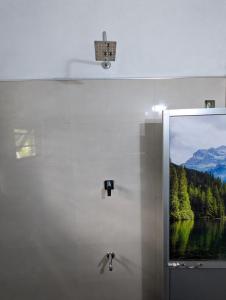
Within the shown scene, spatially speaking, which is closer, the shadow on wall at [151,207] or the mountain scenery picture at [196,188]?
the mountain scenery picture at [196,188]

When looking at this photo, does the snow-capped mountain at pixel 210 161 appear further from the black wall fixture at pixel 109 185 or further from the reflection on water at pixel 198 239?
the black wall fixture at pixel 109 185

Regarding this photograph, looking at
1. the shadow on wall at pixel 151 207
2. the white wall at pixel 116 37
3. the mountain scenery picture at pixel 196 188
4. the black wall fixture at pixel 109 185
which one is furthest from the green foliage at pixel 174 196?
the white wall at pixel 116 37

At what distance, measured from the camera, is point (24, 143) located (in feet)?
A: 5.27

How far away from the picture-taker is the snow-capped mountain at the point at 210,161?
1377 millimetres

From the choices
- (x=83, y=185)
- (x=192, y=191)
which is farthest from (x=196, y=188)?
(x=83, y=185)

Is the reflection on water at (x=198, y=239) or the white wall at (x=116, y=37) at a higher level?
the white wall at (x=116, y=37)

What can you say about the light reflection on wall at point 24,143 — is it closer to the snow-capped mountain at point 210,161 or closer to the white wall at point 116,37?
the white wall at point 116,37

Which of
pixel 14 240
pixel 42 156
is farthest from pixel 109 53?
pixel 14 240

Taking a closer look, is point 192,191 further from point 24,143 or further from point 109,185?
point 24,143

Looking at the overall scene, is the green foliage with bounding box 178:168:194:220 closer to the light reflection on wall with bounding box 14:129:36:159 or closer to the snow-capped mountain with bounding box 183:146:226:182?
the snow-capped mountain with bounding box 183:146:226:182

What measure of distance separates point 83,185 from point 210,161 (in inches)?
31.7

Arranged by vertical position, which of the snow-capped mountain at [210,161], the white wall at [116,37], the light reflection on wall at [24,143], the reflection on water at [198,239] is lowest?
the reflection on water at [198,239]

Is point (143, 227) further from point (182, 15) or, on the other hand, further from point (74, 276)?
point (182, 15)

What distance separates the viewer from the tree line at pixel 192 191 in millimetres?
1382
